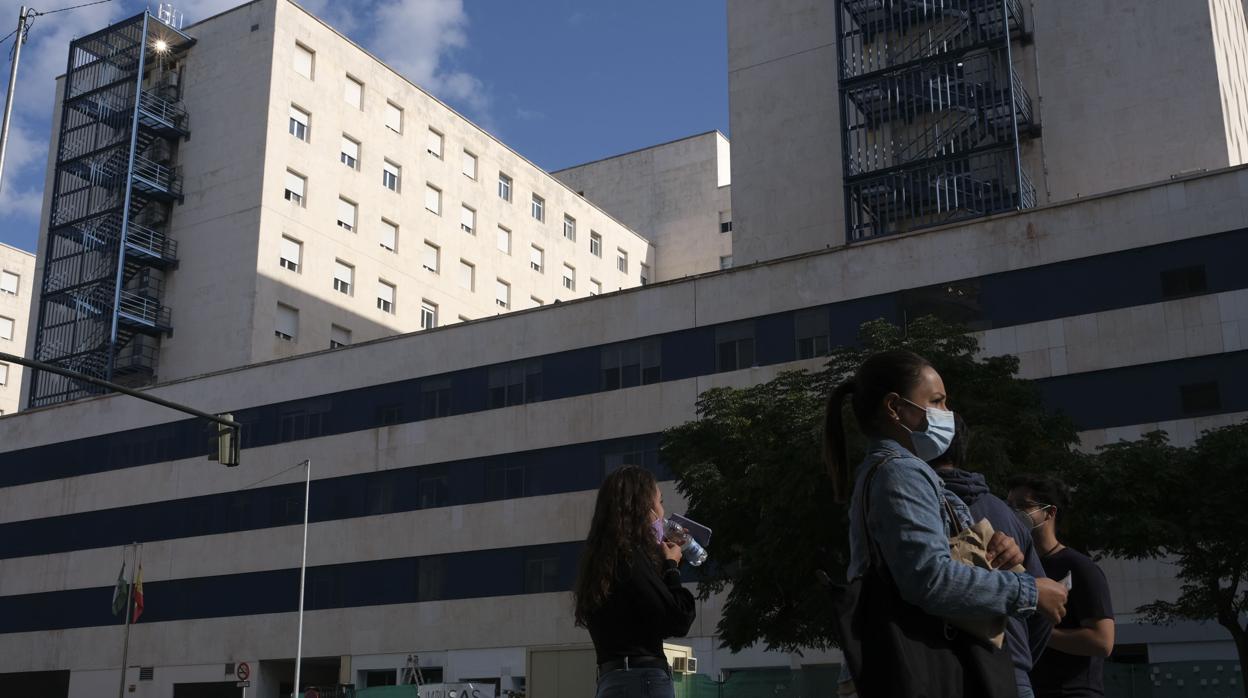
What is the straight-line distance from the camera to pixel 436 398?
4391 cm

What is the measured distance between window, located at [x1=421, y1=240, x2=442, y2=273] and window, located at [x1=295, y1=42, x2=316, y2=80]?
918 centimetres

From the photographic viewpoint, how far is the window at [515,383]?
4209 cm

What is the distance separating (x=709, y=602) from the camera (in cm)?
3747

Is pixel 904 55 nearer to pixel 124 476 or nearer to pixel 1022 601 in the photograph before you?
pixel 124 476

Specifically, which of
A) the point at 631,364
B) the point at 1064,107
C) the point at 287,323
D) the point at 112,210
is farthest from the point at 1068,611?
the point at 112,210

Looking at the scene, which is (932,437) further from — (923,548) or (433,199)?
(433,199)

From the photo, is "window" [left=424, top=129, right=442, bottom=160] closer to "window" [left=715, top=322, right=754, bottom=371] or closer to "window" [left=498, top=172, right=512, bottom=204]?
"window" [left=498, top=172, right=512, bottom=204]

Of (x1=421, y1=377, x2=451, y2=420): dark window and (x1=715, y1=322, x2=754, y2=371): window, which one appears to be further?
(x1=421, y1=377, x2=451, y2=420): dark window

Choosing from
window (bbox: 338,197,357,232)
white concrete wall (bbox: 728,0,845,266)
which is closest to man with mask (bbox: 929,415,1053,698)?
white concrete wall (bbox: 728,0,845,266)

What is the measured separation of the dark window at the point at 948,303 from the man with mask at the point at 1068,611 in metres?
29.6

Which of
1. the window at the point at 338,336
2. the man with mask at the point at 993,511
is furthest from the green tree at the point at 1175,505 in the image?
the window at the point at 338,336

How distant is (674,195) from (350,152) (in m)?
23.7

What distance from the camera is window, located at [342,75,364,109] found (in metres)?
58.0

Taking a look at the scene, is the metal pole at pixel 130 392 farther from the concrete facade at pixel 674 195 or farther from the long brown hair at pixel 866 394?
the concrete facade at pixel 674 195
